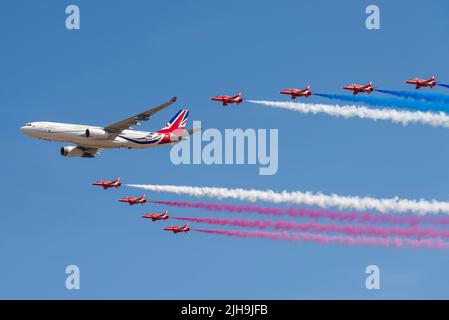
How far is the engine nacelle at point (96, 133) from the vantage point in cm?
17150

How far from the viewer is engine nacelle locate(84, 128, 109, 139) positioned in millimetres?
171500

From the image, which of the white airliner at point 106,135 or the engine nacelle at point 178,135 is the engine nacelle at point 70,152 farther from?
the engine nacelle at point 178,135

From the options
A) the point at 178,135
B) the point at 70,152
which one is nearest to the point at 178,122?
the point at 178,135

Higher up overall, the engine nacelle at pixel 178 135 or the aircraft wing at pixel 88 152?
the engine nacelle at pixel 178 135

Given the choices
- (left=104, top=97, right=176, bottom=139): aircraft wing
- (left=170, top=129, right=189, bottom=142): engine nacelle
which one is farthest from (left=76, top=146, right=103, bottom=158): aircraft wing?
(left=170, top=129, right=189, bottom=142): engine nacelle

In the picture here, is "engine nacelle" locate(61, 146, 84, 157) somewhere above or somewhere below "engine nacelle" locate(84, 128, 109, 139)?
below

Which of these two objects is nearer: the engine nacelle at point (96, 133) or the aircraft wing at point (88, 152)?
the engine nacelle at point (96, 133)

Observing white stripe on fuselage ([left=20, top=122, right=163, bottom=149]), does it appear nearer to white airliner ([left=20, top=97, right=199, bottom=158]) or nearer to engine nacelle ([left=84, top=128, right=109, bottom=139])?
white airliner ([left=20, top=97, right=199, bottom=158])

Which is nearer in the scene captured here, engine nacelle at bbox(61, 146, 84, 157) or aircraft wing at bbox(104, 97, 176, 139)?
aircraft wing at bbox(104, 97, 176, 139)

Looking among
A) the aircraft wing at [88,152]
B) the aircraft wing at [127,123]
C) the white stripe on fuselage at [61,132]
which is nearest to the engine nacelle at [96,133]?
the white stripe on fuselage at [61,132]

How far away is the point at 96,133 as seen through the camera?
172m

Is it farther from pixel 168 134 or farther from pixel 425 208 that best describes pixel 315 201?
A: pixel 168 134
